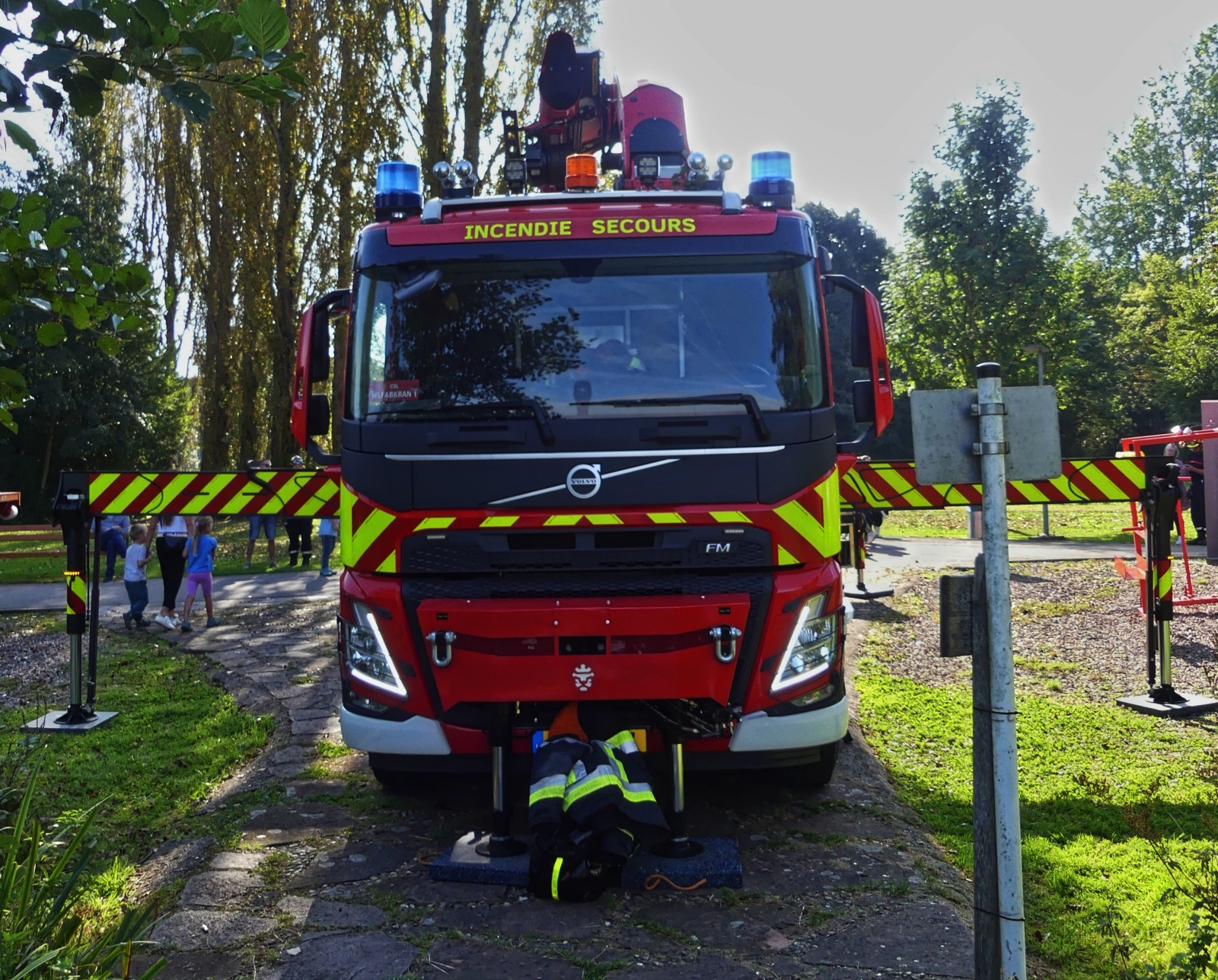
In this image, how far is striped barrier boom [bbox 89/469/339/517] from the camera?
7062 mm

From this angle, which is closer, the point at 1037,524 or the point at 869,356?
the point at 869,356


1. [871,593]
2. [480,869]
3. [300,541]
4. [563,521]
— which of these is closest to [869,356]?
[563,521]

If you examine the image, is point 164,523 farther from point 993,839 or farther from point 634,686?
point 993,839

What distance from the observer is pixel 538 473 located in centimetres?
493

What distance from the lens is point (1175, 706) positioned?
7.31m

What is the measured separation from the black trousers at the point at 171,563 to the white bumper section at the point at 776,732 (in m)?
8.65

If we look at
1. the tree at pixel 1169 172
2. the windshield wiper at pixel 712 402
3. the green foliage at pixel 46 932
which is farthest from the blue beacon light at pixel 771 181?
the tree at pixel 1169 172

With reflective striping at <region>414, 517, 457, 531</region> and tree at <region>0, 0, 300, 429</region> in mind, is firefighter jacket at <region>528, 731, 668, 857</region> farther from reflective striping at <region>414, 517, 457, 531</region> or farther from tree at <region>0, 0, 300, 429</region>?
tree at <region>0, 0, 300, 429</region>

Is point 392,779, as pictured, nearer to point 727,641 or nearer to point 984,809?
point 727,641

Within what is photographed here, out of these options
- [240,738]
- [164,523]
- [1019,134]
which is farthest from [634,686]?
[1019,134]

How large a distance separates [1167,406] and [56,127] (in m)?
39.3

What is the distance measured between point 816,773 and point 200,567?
8.33 m

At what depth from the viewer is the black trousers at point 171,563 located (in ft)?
39.5

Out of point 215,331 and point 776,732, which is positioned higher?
point 215,331
